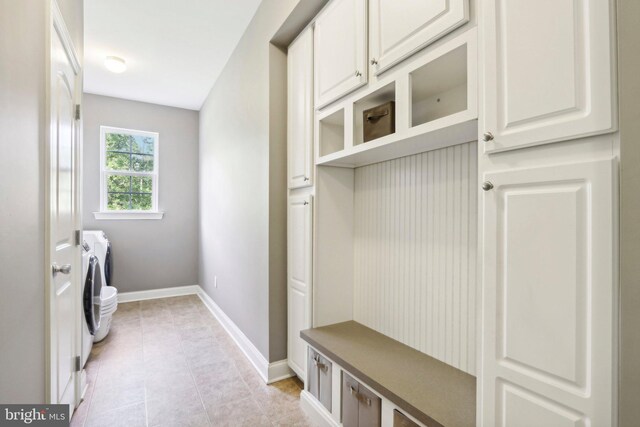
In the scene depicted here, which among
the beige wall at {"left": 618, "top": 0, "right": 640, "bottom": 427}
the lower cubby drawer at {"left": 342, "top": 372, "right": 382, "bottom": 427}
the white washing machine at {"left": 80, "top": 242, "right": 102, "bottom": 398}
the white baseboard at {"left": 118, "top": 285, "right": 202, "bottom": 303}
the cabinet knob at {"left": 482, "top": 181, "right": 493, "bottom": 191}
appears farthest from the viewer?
the white baseboard at {"left": 118, "top": 285, "right": 202, "bottom": 303}

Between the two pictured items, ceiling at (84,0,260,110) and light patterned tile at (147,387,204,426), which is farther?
ceiling at (84,0,260,110)

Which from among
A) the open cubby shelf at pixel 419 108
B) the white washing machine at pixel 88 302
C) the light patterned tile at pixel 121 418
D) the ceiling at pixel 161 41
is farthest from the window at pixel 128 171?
the open cubby shelf at pixel 419 108

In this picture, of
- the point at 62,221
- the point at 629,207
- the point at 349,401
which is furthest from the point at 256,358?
the point at 629,207

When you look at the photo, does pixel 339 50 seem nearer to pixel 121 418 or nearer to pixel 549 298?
pixel 549 298

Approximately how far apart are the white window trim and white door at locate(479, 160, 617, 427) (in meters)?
4.58

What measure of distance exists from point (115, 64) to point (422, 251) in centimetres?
360

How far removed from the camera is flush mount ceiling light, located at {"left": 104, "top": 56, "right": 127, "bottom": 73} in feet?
10.5

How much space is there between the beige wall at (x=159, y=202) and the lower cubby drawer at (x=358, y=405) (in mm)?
3772

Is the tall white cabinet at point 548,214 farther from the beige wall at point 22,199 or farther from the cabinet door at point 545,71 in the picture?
the beige wall at point 22,199

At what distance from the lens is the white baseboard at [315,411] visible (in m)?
1.70

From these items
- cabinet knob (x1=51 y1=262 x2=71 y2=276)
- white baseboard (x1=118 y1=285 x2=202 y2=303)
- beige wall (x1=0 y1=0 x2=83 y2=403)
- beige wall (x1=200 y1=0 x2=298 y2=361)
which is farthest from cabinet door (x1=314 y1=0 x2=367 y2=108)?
white baseboard (x1=118 y1=285 x2=202 y2=303)

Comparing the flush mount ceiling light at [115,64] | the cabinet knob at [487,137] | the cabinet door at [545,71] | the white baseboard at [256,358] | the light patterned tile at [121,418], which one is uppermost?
the flush mount ceiling light at [115,64]

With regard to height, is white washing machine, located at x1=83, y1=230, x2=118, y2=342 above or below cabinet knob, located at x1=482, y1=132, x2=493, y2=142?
below

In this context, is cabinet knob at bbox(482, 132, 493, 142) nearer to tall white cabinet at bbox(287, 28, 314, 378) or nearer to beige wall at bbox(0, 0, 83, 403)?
tall white cabinet at bbox(287, 28, 314, 378)
